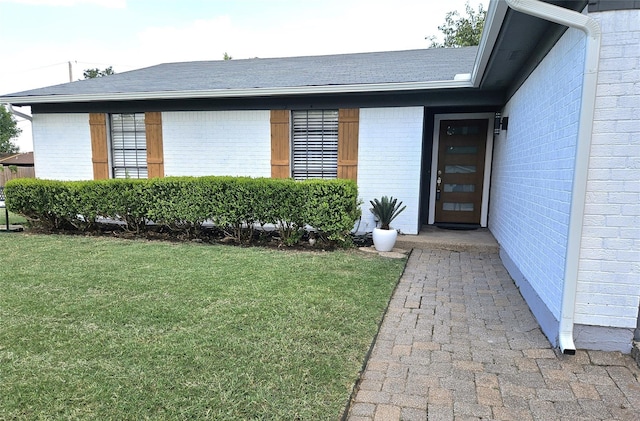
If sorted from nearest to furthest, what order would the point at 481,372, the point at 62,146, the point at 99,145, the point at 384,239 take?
the point at 481,372, the point at 384,239, the point at 99,145, the point at 62,146

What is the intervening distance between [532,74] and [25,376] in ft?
16.0

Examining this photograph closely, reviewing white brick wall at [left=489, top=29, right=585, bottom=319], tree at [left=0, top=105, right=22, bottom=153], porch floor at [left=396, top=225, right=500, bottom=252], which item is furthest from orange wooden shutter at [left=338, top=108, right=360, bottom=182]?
tree at [left=0, top=105, right=22, bottom=153]

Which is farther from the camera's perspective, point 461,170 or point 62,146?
point 62,146

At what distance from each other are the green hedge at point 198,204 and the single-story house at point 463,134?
1079 millimetres

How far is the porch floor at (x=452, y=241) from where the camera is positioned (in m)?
5.50

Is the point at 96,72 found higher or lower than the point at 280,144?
higher

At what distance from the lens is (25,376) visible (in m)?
2.14

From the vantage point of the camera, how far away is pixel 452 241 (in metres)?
5.68

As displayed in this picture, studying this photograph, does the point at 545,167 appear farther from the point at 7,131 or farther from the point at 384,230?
the point at 7,131

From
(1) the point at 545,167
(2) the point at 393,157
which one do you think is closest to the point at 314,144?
(2) the point at 393,157

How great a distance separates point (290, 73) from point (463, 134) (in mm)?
3508

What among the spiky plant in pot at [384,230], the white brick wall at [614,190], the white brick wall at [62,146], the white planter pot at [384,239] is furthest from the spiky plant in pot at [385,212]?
the white brick wall at [62,146]

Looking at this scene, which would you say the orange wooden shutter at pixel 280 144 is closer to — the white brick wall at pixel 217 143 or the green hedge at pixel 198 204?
the white brick wall at pixel 217 143

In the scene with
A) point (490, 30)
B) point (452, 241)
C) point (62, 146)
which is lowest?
point (452, 241)
